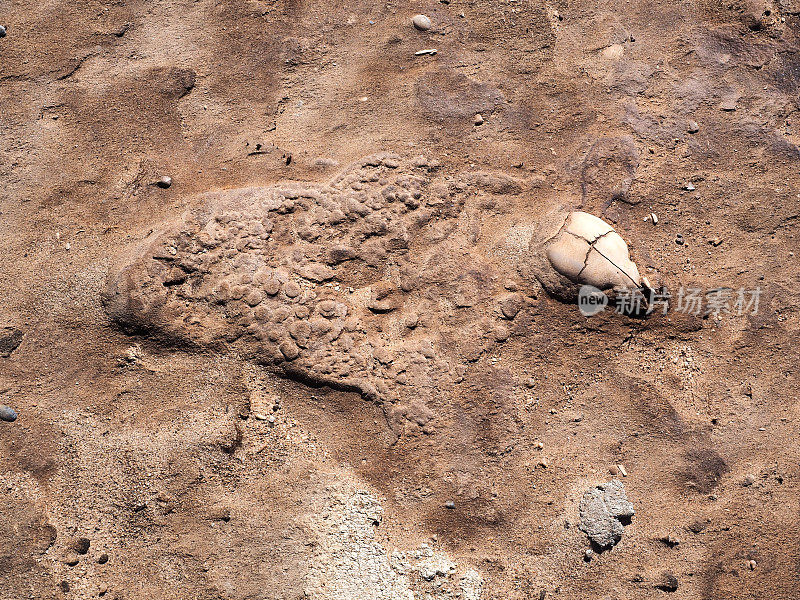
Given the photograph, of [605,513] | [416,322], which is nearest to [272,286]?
[416,322]

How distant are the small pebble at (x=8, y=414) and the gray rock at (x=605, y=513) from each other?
13.1 feet

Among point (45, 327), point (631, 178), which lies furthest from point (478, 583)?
point (45, 327)

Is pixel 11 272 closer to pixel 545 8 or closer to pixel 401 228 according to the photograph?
pixel 401 228

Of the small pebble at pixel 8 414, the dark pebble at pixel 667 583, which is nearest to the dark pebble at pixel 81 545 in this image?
the small pebble at pixel 8 414

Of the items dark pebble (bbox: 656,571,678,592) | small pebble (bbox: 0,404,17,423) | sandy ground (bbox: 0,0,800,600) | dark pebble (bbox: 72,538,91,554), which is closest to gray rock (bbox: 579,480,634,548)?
sandy ground (bbox: 0,0,800,600)

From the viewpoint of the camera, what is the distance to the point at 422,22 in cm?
425

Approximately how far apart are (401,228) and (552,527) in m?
2.33

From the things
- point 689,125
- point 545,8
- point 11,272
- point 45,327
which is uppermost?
point 545,8

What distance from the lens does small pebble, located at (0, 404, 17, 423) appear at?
3.83m

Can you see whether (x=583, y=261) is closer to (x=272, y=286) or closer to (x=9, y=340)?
(x=272, y=286)

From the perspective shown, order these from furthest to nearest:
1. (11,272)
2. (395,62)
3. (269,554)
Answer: (395,62), (11,272), (269,554)

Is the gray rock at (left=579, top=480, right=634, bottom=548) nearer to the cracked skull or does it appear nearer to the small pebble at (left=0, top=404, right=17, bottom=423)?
the cracked skull

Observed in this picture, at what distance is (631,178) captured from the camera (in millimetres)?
4117

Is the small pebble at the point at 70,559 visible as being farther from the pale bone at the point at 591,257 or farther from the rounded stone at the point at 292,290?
the pale bone at the point at 591,257
